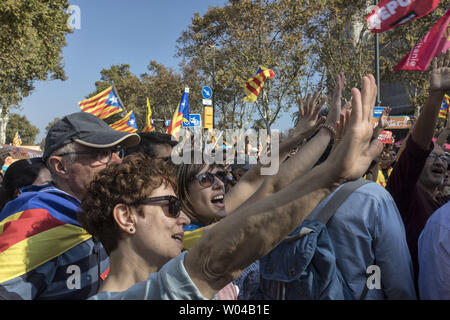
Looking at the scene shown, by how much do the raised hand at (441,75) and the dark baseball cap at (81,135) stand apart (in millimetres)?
1985

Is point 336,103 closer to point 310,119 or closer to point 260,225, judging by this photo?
point 310,119

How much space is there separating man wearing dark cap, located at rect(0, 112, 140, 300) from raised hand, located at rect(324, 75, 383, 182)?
155 cm

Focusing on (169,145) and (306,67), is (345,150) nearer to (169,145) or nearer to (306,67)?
(169,145)

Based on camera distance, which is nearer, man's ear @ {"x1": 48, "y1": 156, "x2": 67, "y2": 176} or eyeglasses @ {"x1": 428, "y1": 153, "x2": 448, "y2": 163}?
man's ear @ {"x1": 48, "y1": 156, "x2": 67, "y2": 176}

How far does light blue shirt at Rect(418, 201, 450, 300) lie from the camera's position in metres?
1.89

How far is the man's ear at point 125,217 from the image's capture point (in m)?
1.76

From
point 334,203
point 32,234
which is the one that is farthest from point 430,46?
point 32,234

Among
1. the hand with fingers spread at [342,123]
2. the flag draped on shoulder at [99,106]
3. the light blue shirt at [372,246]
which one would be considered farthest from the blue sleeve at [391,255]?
the flag draped on shoulder at [99,106]

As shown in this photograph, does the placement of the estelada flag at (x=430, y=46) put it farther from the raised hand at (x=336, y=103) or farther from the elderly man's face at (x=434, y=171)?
the raised hand at (x=336, y=103)

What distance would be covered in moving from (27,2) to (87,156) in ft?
33.5

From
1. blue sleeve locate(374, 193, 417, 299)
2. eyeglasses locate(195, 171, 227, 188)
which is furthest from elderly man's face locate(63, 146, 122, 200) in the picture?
blue sleeve locate(374, 193, 417, 299)

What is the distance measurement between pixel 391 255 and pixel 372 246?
0.31ft

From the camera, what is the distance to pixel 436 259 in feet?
6.36

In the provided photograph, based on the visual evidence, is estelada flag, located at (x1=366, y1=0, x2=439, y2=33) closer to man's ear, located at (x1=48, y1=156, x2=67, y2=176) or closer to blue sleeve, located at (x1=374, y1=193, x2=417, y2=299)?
blue sleeve, located at (x1=374, y1=193, x2=417, y2=299)
